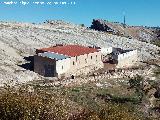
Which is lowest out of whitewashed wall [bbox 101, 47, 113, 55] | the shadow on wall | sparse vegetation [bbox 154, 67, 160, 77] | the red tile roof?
sparse vegetation [bbox 154, 67, 160, 77]

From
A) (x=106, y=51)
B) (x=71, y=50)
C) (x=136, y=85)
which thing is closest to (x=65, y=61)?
(x=71, y=50)

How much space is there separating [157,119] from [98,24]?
396 ft

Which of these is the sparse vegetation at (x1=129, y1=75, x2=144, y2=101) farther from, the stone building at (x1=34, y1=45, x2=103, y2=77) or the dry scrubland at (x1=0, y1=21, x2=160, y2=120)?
the stone building at (x1=34, y1=45, x2=103, y2=77)

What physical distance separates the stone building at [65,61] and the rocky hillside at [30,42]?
9.27ft

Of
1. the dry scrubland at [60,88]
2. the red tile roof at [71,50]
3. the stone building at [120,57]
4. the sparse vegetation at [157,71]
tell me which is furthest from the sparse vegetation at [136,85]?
the sparse vegetation at [157,71]

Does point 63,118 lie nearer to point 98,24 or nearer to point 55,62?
point 55,62

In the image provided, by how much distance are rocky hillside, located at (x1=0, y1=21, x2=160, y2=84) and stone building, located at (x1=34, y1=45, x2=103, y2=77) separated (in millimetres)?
2826

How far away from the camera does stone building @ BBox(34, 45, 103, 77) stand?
87312 millimetres

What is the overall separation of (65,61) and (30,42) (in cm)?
2885

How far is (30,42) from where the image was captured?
377 ft

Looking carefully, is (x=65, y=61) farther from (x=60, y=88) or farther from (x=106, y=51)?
(x=106, y=51)

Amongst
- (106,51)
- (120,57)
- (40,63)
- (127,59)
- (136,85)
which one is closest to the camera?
(40,63)

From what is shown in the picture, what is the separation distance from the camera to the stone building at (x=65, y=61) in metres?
87.3

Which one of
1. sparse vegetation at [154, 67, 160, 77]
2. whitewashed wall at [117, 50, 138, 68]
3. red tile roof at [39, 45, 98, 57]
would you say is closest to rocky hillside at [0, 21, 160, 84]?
red tile roof at [39, 45, 98, 57]
